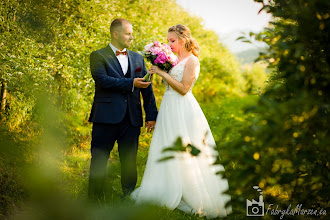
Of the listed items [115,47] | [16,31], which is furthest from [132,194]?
[16,31]

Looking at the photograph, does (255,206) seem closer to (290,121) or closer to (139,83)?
(290,121)

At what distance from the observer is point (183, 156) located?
12.3 feet

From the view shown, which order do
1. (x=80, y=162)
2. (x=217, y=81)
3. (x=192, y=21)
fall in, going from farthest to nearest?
1. (x=192, y=21)
2. (x=217, y=81)
3. (x=80, y=162)

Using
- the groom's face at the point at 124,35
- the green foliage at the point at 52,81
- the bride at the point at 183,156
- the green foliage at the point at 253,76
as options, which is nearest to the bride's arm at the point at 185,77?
the bride at the point at 183,156

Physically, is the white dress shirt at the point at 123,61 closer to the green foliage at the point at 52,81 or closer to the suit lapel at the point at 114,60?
the suit lapel at the point at 114,60

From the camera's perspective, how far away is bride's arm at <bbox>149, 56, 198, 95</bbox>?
12.6 feet

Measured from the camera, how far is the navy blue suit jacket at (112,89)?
12.3ft

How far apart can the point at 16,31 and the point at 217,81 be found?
16378 mm

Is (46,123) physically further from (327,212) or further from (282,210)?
(327,212)

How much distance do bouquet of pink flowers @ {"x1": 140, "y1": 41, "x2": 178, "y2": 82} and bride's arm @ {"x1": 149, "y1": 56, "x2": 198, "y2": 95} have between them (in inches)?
3.4

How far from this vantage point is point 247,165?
5.35 ft

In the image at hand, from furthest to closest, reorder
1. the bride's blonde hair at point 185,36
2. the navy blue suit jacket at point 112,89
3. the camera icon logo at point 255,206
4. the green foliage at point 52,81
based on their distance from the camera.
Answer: the bride's blonde hair at point 185,36
the navy blue suit jacket at point 112,89
the camera icon logo at point 255,206
the green foliage at point 52,81

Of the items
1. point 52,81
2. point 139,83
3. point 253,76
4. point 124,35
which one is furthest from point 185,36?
point 253,76

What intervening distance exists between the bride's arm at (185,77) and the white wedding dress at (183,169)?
91 millimetres
